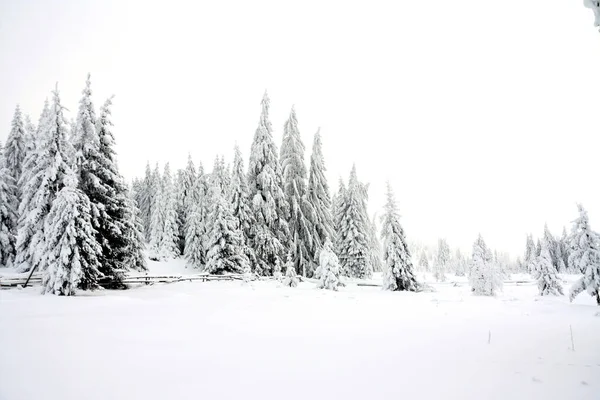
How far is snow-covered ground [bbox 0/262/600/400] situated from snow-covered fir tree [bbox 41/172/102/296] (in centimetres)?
497

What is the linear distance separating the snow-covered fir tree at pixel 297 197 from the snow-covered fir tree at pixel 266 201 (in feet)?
2.83

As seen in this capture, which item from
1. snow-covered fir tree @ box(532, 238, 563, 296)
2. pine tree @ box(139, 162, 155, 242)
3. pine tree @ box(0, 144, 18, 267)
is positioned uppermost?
pine tree @ box(139, 162, 155, 242)

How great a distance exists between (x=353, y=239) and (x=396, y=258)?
12.0m

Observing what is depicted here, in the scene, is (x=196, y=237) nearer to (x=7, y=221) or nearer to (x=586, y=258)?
(x=7, y=221)

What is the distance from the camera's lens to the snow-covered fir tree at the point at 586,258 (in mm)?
16453

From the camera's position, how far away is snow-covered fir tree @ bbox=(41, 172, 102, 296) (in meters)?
15.8

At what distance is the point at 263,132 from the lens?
112 ft

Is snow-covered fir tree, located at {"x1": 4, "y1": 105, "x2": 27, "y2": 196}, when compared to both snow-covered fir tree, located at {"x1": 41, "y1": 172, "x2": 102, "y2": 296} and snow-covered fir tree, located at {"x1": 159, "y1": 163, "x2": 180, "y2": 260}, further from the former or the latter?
snow-covered fir tree, located at {"x1": 41, "y1": 172, "x2": 102, "y2": 296}

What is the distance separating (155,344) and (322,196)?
2894 centimetres

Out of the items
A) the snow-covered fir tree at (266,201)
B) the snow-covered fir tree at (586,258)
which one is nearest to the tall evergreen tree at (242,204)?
the snow-covered fir tree at (266,201)

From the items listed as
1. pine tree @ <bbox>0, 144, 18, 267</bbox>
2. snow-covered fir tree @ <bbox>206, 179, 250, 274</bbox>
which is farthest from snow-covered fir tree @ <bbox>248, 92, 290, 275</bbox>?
pine tree @ <bbox>0, 144, 18, 267</bbox>

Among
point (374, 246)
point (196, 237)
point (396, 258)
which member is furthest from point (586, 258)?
point (196, 237)

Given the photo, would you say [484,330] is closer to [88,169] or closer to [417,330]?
[417,330]

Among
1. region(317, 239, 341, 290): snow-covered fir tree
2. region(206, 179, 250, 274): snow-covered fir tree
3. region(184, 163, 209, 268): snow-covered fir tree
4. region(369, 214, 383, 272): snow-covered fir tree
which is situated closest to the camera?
region(317, 239, 341, 290): snow-covered fir tree
